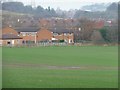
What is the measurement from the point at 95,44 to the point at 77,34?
7793 millimetres

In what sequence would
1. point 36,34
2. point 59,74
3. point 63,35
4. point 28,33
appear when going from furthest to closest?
point 63,35 → point 28,33 → point 36,34 → point 59,74

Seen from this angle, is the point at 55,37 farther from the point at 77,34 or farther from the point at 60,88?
the point at 60,88

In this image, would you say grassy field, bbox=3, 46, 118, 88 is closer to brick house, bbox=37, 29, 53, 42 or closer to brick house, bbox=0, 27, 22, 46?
brick house, bbox=0, 27, 22, 46

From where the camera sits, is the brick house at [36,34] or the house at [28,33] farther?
the house at [28,33]

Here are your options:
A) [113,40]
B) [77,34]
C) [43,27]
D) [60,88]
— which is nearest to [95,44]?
[113,40]

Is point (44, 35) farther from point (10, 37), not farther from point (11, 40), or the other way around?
point (11, 40)

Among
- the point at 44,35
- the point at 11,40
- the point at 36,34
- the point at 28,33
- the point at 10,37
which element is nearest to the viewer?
the point at 11,40

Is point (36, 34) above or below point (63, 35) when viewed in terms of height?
above

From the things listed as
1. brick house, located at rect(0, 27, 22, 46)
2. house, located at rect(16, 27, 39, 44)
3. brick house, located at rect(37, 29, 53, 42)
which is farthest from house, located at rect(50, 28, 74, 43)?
brick house, located at rect(0, 27, 22, 46)

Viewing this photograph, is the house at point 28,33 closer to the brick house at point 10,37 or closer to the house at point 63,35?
the brick house at point 10,37

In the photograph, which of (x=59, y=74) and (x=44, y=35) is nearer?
(x=59, y=74)

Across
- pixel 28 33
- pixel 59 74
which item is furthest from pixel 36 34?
pixel 59 74

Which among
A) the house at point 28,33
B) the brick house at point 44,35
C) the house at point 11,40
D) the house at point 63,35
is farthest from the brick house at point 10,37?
the house at point 63,35

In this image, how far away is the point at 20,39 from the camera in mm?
48531
